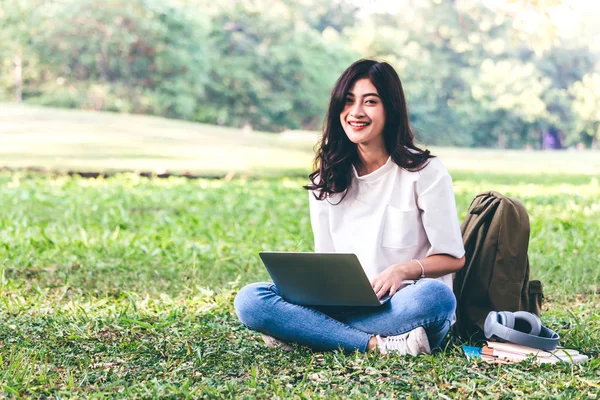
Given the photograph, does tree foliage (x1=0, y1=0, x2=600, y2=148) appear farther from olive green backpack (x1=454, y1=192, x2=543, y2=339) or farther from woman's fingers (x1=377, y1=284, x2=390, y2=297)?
woman's fingers (x1=377, y1=284, x2=390, y2=297)

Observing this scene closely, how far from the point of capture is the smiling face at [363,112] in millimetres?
2816

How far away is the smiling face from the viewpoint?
2.82 meters

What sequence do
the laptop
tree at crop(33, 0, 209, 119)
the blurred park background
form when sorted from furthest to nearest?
tree at crop(33, 0, 209, 119) → the blurred park background → the laptop

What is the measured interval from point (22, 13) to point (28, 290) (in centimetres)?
1775

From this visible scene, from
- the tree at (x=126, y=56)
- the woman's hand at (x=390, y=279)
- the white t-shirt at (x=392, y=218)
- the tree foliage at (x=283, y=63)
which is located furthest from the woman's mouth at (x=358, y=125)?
the tree at (x=126, y=56)

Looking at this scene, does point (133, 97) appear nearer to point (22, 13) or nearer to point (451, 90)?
point (22, 13)

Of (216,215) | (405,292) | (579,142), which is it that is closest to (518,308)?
(405,292)

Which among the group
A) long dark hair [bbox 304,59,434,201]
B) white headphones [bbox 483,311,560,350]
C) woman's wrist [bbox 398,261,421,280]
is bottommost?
white headphones [bbox 483,311,560,350]

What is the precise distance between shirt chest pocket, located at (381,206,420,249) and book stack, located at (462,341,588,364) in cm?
43

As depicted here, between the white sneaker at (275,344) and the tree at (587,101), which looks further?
the tree at (587,101)

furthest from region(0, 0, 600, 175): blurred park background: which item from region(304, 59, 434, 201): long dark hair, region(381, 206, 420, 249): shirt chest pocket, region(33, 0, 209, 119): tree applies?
region(381, 206, 420, 249): shirt chest pocket

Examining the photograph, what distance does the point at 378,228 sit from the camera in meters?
2.83

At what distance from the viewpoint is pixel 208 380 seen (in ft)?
8.05

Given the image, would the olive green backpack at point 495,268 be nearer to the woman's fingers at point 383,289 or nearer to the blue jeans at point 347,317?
the blue jeans at point 347,317
